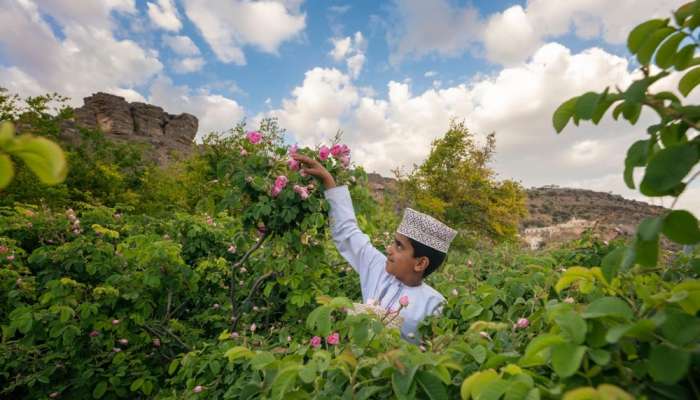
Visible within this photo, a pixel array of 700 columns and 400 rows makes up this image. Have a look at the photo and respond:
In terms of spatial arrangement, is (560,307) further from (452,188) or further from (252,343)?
(452,188)

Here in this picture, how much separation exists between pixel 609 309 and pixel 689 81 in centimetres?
58

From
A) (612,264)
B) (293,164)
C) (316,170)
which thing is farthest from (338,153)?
(612,264)

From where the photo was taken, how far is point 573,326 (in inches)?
25.2

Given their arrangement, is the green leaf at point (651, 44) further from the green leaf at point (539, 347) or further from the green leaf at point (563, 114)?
the green leaf at point (539, 347)

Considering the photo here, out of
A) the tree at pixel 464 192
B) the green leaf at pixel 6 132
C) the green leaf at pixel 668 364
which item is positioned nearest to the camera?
the green leaf at pixel 6 132

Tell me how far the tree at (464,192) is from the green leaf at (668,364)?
2329cm

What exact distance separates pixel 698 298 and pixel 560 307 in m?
0.21

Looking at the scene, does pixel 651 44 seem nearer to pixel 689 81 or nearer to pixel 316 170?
pixel 689 81

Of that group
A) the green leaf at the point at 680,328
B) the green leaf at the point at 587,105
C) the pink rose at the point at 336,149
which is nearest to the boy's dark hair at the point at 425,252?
the pink rose at the point at 336,149

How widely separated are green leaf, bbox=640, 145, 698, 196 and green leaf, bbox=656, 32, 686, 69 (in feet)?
0.95

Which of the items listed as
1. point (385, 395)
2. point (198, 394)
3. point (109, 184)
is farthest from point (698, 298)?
point (109, 184)

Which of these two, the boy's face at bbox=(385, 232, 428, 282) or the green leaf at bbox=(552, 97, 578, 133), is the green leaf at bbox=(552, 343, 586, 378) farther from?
the boy's face at bbox=(385, 232, 428, 282)

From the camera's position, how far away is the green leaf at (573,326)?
62 centimetres

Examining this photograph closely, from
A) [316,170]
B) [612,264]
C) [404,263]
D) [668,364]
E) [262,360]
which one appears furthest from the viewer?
[316,170]
